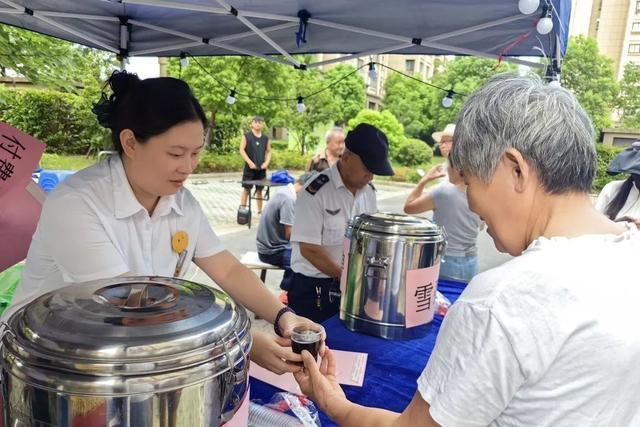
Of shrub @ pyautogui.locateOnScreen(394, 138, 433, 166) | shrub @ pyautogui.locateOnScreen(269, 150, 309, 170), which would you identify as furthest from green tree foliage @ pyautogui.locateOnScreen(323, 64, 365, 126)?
shrub @ pyautogui.locateOnScreen(269, 150, 309, 170)

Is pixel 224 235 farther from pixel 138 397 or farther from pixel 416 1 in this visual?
pixel 138 397

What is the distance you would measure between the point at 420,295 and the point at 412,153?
909 inches

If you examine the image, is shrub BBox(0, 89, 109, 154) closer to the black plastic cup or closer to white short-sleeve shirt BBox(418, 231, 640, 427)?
the black plastic cup

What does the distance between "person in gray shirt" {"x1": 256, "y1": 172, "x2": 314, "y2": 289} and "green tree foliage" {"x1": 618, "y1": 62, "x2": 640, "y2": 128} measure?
32099 millimetres

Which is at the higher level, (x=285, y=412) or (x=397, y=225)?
(x=397, y=225)

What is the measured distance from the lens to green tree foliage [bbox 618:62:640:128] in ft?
95.1

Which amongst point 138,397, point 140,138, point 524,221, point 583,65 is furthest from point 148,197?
point 583,65

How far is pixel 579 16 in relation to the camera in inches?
1914

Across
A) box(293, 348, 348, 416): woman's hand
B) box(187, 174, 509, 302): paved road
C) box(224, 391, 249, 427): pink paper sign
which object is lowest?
box(187, 174, 509, 302): paved road

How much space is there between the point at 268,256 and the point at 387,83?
31917mm

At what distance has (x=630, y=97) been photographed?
29.4 meters

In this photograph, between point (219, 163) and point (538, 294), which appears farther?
point (219, 163)

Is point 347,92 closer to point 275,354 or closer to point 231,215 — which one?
point 231,215

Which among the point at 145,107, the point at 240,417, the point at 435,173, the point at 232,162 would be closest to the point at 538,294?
the point at 240,417
